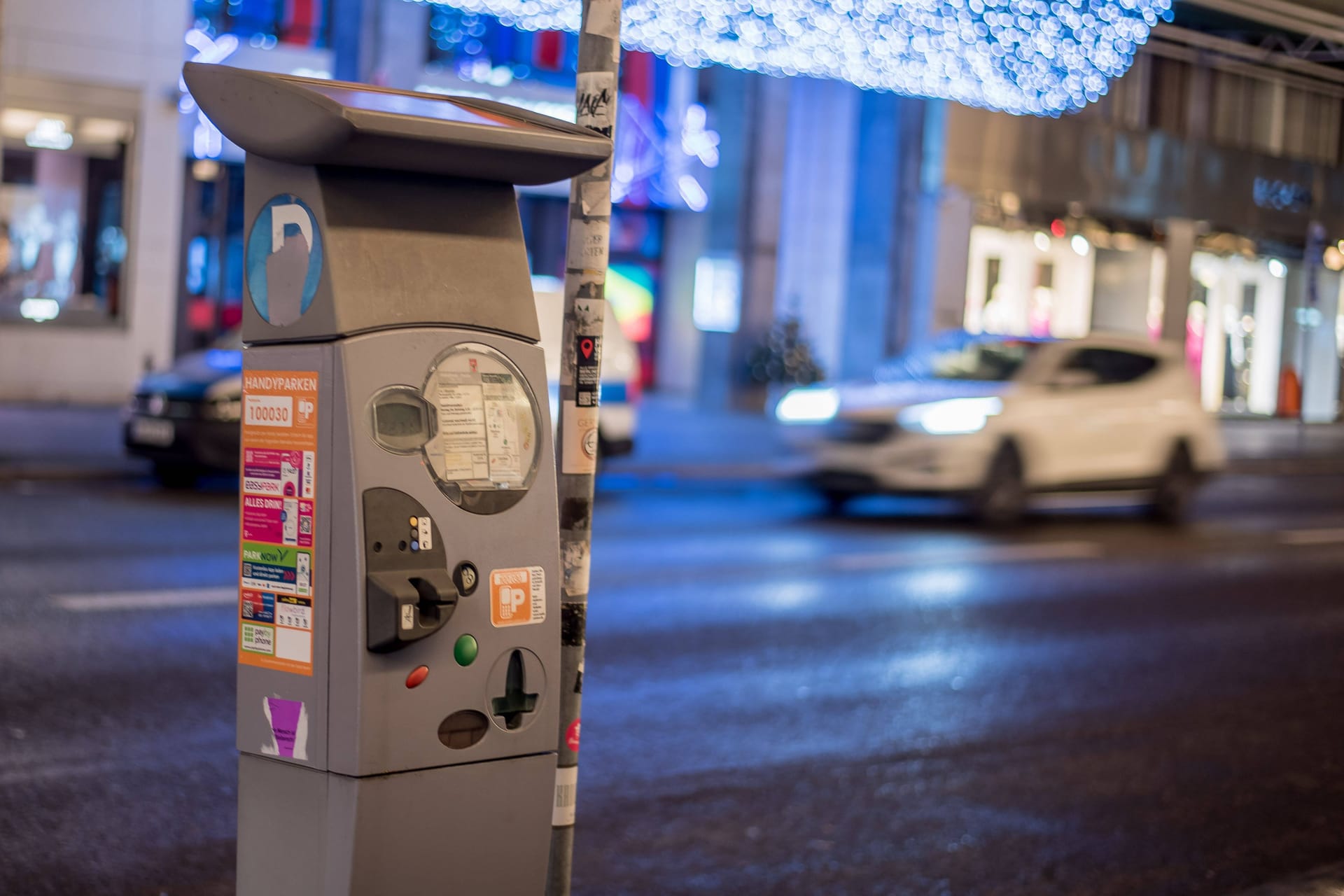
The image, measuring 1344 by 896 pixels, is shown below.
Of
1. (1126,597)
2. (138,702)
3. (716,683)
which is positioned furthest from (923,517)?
(138,702)

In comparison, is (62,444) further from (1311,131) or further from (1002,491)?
(1311,131)

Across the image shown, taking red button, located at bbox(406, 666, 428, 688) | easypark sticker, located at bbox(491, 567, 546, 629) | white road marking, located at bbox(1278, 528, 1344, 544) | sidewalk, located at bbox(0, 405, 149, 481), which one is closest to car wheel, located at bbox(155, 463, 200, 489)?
sidewalk, located at bbox(0, 405, 149, 481)

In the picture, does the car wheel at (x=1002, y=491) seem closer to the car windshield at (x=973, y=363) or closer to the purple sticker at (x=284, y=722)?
the car windshield at (x=973, y=363)

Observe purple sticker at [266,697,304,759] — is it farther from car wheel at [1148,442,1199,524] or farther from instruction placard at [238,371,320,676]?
car wheel at [1148,442,1199,524]

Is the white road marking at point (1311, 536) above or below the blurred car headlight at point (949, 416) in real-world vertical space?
below

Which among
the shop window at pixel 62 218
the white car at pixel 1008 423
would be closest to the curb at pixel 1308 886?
the white car at pixel 1008 423

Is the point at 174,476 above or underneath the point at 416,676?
underneath

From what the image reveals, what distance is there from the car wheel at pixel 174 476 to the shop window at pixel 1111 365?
766 cm

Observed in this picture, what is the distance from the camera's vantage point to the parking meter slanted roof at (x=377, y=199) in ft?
9.72

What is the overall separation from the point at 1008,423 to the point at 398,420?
36.9 ft

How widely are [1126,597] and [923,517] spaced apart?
11.9 ft

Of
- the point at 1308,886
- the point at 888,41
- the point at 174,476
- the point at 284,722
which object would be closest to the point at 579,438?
the point at 284,722

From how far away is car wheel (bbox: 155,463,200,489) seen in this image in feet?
43.3

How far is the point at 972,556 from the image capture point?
12.1 metres
